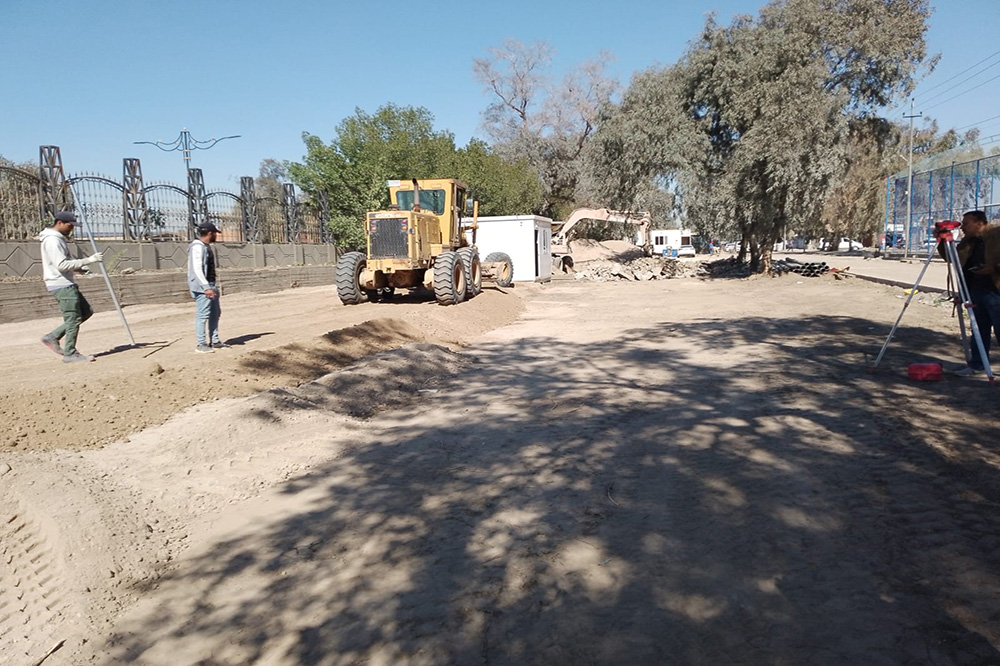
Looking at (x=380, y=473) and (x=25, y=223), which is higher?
(x=25, y=223)

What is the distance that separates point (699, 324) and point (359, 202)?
20.8 metres

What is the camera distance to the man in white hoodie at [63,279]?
8.02 metres

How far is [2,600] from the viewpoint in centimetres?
342

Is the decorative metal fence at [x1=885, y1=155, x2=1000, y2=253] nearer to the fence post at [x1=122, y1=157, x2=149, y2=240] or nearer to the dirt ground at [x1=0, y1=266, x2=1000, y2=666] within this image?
the dirt ground at [x1=0, y1=266, x2=1000, y2=666]

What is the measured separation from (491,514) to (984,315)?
6.55m

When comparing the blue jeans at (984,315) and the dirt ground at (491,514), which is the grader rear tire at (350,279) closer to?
the dirt ground at (491,514)

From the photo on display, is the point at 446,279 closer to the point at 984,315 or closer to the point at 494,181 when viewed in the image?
the point at 984,315

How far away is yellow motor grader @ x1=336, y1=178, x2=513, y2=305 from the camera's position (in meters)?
15.4

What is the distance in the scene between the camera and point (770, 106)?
23.4 meters

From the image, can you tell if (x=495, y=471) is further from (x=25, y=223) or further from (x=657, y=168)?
(x=657, y=168)

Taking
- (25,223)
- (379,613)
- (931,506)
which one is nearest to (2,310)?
(25,223)

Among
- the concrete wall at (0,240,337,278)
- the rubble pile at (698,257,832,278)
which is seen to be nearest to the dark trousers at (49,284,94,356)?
the concrete wall at (0,240,337,278)

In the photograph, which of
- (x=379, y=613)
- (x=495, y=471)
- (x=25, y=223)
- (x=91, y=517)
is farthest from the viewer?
(x=25, y=223)

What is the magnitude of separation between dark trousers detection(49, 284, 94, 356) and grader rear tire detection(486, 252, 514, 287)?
596 inches
